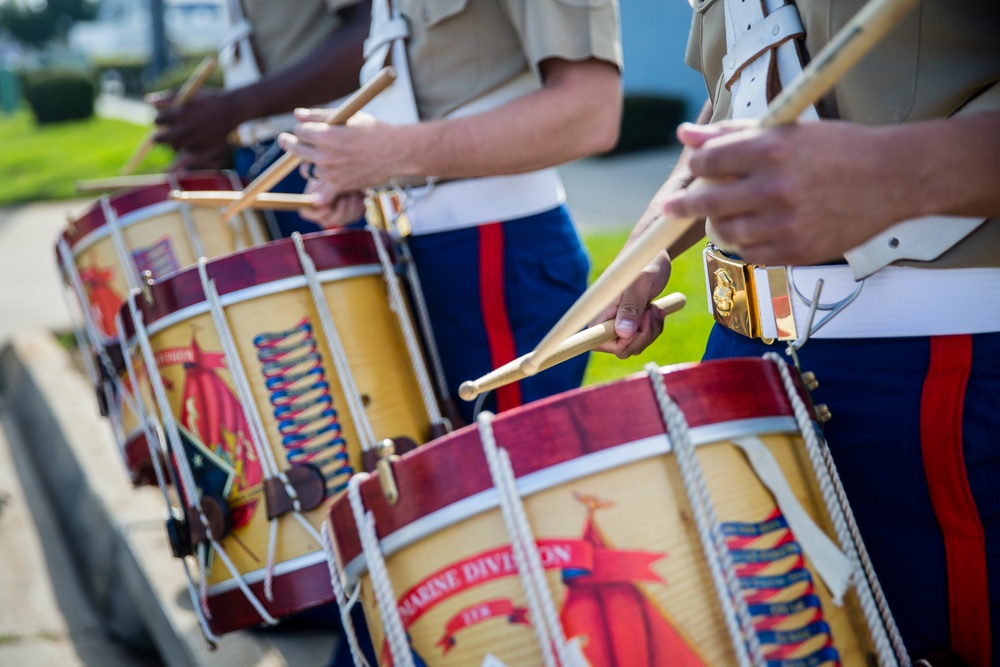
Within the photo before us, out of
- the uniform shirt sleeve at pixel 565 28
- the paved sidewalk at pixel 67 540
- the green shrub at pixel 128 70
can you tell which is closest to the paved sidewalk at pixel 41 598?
the paved sidewalk at pixel 67 540

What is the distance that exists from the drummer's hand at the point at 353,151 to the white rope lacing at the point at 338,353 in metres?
0.14

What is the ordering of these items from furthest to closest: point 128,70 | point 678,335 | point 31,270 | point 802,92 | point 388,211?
point 128,70 → point 31,270 → point 678,335 → point 388,211 → point 802,92

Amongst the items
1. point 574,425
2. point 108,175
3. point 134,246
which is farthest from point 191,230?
point 108,175

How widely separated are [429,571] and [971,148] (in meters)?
0.64

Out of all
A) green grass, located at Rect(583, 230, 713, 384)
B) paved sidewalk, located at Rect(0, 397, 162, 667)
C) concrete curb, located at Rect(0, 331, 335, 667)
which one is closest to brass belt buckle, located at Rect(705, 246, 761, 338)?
concrete curb, located at Rect(0, 331, 335, 667)

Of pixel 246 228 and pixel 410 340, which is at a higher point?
pixel 246 228

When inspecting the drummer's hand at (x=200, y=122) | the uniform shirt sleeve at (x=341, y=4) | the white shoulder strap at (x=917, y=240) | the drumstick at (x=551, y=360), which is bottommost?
the drumstick at (x=551, y=360)

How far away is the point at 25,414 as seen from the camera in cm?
465

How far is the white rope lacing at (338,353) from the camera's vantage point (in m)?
1.85

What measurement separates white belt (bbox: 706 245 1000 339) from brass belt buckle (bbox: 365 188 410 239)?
1010mm

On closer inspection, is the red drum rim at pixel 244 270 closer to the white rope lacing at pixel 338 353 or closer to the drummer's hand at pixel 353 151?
the white rope lacing at pixel 338 353

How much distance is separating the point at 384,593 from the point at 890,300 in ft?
2.07

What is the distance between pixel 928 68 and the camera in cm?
109

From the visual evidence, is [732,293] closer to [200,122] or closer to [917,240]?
[917,240]
